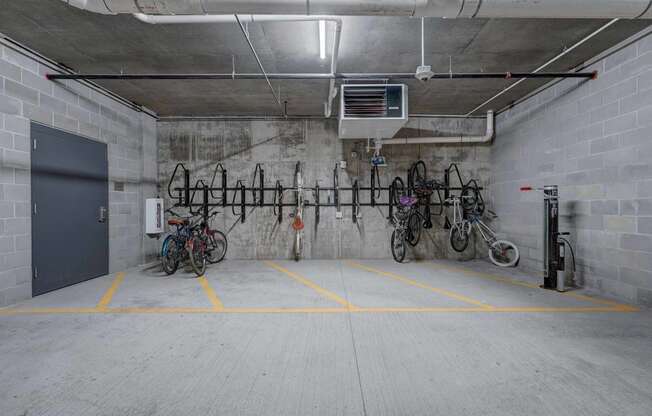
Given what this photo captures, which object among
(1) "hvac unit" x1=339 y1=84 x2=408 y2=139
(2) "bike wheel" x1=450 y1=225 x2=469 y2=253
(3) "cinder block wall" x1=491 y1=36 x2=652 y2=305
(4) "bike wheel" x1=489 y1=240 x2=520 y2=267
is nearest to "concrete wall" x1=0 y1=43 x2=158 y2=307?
(1) "hvac unit" x1=339 y1=84 x2=408 y2=139

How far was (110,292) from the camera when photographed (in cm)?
382

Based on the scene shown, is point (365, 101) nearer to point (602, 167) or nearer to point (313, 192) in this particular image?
point (313, 192)

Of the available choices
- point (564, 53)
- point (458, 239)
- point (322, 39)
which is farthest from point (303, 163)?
point (564, 53)

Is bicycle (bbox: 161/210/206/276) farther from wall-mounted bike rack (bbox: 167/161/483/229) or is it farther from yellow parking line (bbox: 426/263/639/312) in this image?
yellow parking line (bbox: 426/263/639/312)

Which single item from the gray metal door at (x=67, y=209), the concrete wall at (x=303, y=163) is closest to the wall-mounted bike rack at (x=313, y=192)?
the concrete wall at (x=303, y=163)

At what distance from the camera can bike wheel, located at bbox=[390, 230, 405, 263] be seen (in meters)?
5.67

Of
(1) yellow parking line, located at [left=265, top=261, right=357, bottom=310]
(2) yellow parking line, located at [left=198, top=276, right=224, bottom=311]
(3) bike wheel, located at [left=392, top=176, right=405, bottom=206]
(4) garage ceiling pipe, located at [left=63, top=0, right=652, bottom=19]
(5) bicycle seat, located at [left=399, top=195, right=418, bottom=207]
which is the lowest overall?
(2) yellow parking line, located at [left=198, top=276, right=224, bottom=311]

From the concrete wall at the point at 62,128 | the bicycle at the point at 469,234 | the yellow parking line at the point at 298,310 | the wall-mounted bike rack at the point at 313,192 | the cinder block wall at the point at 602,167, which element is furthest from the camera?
the wall-mounted bike rack at the point at 313,192

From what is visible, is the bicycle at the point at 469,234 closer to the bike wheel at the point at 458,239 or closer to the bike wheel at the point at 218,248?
the bike wheel at the point at 458,239

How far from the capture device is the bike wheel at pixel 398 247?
567cm

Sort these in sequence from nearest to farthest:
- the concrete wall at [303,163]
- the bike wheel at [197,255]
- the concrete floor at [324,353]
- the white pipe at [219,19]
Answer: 1. the concrete floor at [324,353]
2. the white pipe at [219,19]
3. the bike wheel at [197,255]
4. the concrete wall at [303,163]

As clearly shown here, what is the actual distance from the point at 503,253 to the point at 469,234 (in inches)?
26.7

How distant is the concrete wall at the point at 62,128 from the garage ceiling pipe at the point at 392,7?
97.0 inches

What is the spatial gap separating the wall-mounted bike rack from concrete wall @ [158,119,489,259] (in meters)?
0.13
